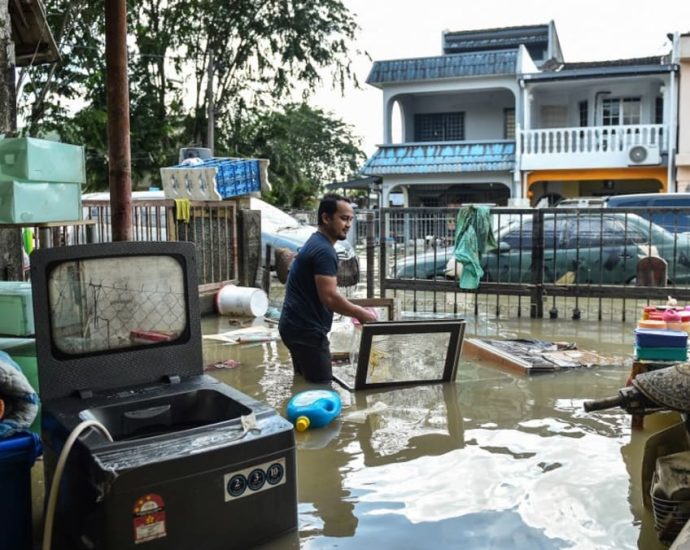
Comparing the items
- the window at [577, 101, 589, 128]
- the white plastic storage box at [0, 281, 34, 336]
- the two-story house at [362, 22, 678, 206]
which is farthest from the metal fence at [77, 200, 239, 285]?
the window at [577, 101, 589, 128]

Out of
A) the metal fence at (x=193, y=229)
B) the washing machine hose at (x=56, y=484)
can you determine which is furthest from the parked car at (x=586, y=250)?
the washing machine hose at (x=56, y=484)

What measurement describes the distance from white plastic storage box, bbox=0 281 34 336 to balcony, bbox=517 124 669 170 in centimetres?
2066

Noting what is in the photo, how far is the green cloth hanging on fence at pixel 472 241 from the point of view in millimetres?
10172

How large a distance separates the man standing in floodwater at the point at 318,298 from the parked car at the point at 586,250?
4.67 m

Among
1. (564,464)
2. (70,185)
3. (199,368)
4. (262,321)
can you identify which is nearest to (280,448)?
(199,368)

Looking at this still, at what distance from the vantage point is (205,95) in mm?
23797

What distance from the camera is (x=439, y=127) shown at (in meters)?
27.1

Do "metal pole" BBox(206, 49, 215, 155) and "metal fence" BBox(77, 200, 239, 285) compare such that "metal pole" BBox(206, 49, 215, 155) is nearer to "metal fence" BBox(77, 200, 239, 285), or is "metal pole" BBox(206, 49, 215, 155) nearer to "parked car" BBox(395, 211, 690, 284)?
"metal fence" BBox(77, 200, 239, 285)

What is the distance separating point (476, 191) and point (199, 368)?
23.2m

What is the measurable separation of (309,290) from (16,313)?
2327 millimetres

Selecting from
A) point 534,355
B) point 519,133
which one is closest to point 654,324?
point 534,355

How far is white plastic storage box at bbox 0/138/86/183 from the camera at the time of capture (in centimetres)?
519

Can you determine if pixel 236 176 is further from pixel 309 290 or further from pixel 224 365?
pixel 309 290

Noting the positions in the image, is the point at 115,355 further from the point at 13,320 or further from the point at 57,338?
the point at 13,320
